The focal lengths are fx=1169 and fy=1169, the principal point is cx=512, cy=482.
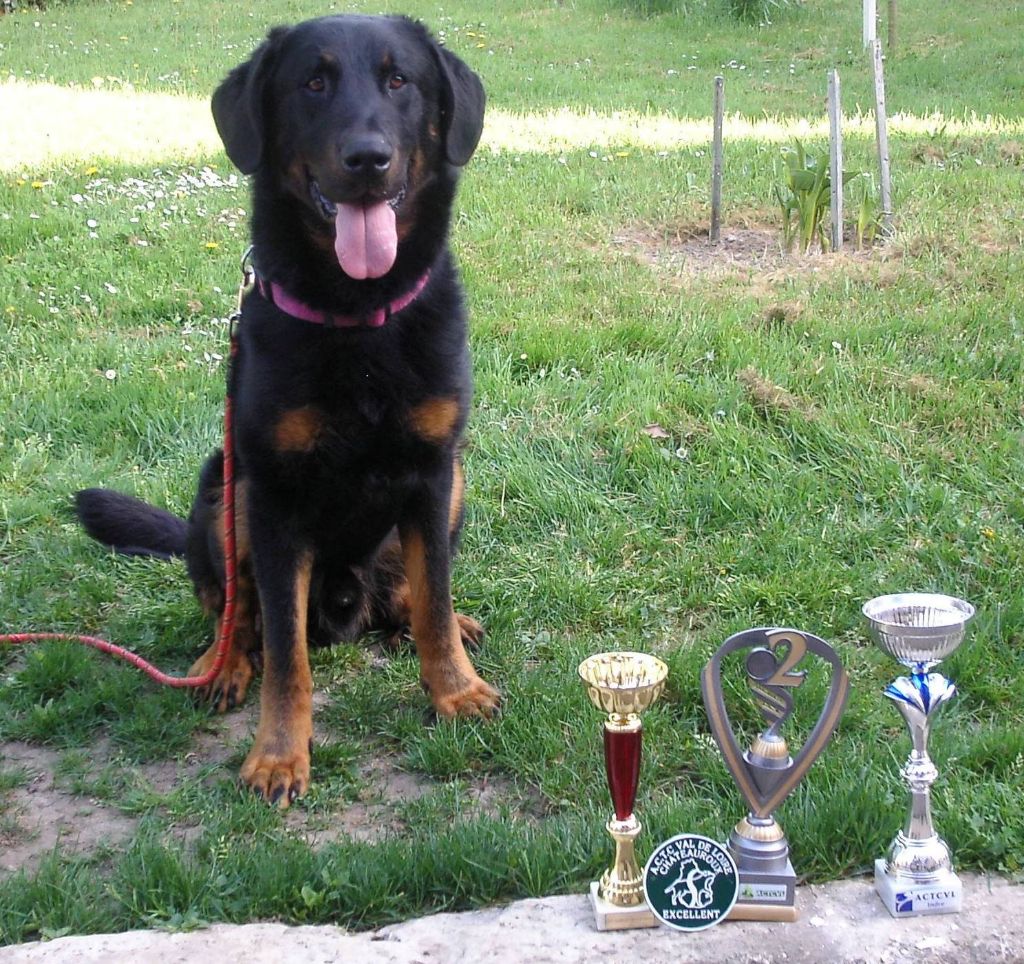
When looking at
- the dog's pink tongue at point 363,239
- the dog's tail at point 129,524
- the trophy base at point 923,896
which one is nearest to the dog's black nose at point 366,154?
the dog's pink tongue at point 363,239

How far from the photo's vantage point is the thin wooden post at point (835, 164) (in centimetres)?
595

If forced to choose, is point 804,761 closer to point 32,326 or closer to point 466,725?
point 466,725

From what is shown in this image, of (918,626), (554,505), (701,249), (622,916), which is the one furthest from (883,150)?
(622,916)

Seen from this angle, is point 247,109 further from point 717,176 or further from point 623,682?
point 717,176

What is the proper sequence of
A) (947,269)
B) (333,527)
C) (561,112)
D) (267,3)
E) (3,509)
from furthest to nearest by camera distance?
1. (267,3)
2. (561,112)
3. (947,269)
4. (3,509)
5. (333,527)

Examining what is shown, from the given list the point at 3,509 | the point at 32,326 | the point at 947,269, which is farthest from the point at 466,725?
the point at 947,269

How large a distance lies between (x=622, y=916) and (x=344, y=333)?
143 cm

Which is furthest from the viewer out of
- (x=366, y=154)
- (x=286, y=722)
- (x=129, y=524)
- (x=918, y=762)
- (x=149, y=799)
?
(x=129, y=524)

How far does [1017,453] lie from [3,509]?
349 centimetres

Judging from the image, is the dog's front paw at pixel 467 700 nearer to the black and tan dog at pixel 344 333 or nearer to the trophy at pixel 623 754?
the black and tan dog at pixel 344 333

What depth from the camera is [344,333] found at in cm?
275

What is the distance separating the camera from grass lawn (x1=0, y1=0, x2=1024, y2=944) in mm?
2402

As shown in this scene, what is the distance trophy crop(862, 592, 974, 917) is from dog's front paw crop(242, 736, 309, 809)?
4.25 feet

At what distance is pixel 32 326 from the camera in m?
5.26
